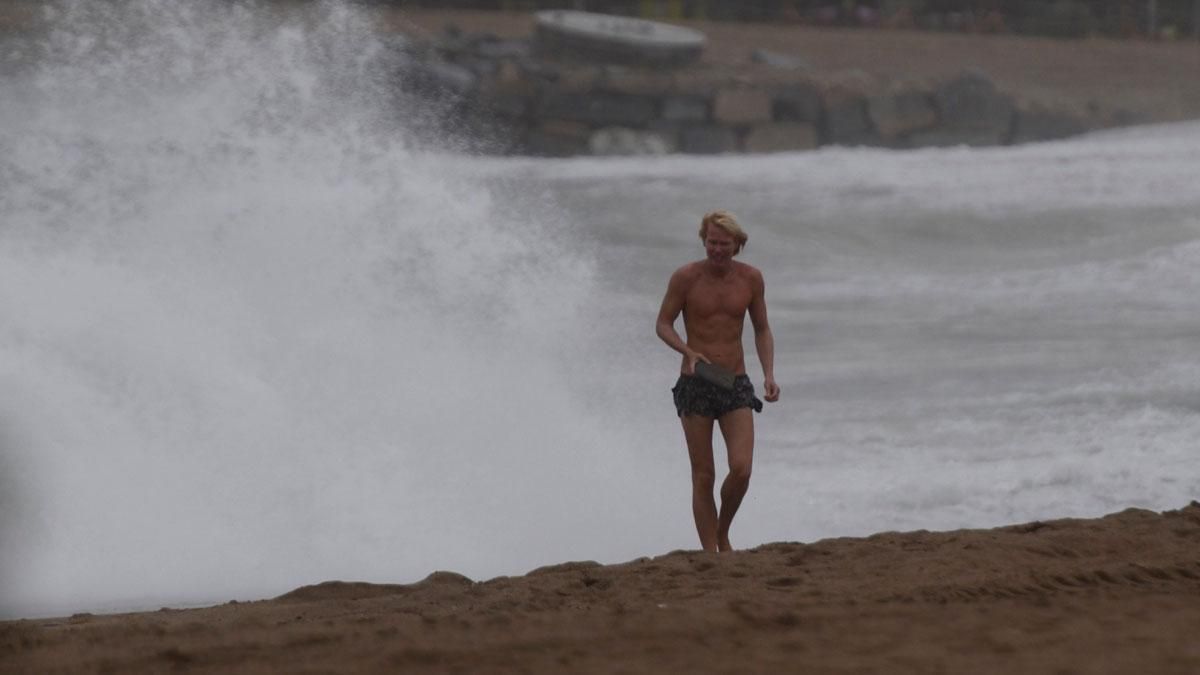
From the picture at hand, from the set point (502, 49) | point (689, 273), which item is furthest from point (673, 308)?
point (502, 49)

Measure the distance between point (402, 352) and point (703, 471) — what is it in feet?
16.3

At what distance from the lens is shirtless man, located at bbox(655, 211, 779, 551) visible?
7.14m

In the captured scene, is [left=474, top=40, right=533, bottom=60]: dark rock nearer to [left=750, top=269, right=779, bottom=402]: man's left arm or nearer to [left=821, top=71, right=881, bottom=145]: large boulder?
[left=821, top=71, right=881, bottom=145]: large boulder

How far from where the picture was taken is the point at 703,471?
7227 mm

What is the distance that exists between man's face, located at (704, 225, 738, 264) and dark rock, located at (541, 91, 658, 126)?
23.6 meters

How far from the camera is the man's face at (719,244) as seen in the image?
7.11 m

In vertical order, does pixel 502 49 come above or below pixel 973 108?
above

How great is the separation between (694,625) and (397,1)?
2754 centimetres

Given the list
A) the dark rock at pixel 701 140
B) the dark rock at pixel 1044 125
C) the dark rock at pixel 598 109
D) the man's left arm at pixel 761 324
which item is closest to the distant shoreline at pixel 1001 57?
the dark rock at pixel 1044 125

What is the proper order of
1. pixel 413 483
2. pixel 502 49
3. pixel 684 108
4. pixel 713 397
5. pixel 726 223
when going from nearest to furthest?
pixel 726 223 < pixel 713 397 < pixel 413 483 < pixel 684 108 < pixel 502 49

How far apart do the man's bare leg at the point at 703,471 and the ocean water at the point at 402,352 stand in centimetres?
147

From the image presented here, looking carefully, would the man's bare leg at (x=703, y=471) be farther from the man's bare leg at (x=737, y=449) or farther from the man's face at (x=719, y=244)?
the man's face at (x=719, y=244)

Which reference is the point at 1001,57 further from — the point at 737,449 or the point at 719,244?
the point at 737,449

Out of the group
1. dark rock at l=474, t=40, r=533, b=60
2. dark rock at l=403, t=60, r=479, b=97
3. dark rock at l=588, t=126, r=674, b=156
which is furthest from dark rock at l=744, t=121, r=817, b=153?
dark rock at l=403, t=60, r=479, b=97
